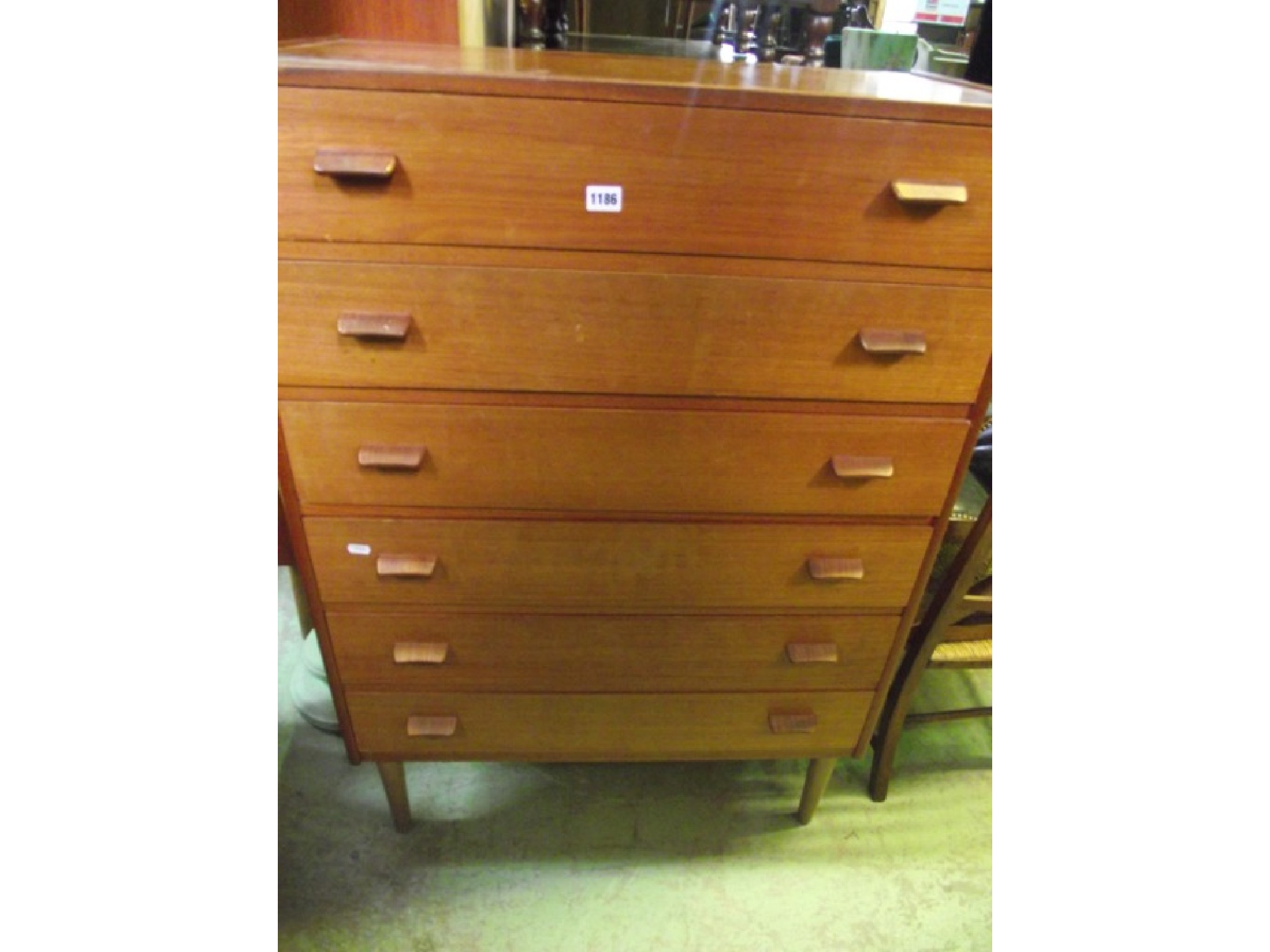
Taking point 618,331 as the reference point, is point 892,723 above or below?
below

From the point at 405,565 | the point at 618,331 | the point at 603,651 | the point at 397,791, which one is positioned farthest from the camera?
the point at 397,791

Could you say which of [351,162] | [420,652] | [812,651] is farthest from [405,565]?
[812,651]

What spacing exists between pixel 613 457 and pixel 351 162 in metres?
0.42

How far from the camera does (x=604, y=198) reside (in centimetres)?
69

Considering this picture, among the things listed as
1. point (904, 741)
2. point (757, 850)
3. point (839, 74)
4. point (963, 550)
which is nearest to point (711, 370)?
point (839, 74)

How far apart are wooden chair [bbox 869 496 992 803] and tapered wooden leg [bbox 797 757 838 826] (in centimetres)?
13

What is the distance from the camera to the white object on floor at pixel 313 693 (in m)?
1.37

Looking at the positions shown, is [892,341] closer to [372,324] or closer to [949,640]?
[372,324]

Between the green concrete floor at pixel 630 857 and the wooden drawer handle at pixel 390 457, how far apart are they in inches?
31.3

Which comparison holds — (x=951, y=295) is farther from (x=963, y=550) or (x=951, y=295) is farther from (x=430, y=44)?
(x=430, y=44)

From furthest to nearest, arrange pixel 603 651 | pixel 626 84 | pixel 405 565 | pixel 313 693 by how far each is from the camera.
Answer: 1. pixel 313 693
2. pixel 603 651
3. pixel 405 565
4. pixel 626 84

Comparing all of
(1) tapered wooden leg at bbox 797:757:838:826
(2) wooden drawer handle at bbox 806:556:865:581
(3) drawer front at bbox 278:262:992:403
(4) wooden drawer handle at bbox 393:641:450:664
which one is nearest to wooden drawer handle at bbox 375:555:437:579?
(4) wooden drawer handle at bbox 393:641:450:664

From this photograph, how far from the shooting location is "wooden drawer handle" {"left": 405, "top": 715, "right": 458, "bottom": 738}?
1.04 metres

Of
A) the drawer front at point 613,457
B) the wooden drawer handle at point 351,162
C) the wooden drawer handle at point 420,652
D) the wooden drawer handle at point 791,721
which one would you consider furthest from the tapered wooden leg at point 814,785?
the wooden drawer handle at point 351,162
